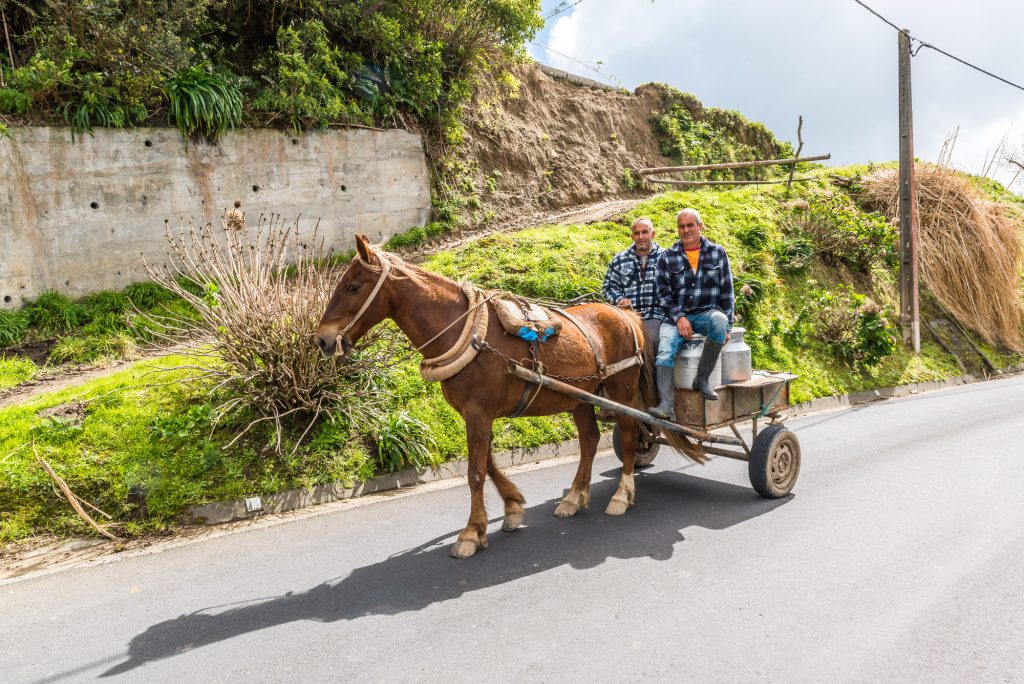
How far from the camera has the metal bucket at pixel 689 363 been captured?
5488mm

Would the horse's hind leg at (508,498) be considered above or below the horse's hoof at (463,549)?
above

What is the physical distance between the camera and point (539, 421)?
7945mm

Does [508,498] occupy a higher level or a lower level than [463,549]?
higher

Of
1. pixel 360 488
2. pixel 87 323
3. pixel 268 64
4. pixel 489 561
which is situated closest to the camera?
pixel 489 561

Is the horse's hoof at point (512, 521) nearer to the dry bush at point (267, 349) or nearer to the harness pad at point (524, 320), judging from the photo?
the harness pad at point (524, 320)

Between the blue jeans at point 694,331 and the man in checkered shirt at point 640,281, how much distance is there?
0.28m

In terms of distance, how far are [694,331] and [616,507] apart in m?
1.60

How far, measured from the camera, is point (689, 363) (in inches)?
217

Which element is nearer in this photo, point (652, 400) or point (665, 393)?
point (665, 393)

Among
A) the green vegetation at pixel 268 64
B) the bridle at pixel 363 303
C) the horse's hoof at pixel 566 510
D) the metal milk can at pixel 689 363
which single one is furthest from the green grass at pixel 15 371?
the metal milk can at pixel 689 363

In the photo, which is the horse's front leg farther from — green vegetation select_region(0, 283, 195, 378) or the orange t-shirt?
green vegetation select_region(0, 283, 195, 378)

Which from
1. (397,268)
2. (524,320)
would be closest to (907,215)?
(524,320)

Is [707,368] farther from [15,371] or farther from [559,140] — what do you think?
[559,140]

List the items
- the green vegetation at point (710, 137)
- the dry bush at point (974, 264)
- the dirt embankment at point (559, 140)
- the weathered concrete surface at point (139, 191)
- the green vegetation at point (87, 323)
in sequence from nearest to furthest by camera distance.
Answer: the green vegetation at point (87, 323), the weathered concrete surface at point (139, 191), the dry bush at point (974, 264), the dirt embankment at point (559, 140), the green vegetation at point (710, 137)
